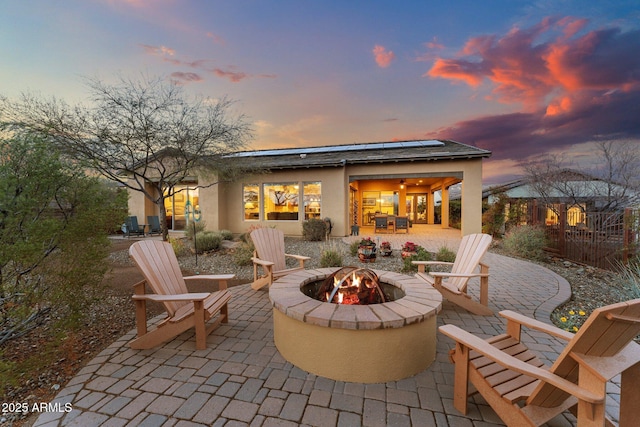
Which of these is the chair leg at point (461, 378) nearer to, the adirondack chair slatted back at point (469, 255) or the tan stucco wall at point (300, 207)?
the adirondack chair slatted back at point (469, 255)

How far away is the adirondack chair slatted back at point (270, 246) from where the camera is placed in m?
4.06

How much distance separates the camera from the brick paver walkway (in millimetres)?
1580

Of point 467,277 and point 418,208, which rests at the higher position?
point 418,208

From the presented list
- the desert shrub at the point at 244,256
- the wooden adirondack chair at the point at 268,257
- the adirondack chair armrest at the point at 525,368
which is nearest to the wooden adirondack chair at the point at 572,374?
the adirondack chair armrest at the point at 525,368

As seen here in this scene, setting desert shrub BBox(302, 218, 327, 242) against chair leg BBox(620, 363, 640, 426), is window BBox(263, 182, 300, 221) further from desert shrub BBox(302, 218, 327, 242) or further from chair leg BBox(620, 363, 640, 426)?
chair leg BBox(620, 363, 640, 426)

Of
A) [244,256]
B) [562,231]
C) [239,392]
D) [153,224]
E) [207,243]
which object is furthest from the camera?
[153,224]

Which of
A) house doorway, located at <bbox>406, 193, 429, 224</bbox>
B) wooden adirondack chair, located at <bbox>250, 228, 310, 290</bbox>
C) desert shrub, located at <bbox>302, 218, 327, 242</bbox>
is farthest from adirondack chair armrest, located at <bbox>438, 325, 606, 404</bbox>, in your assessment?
house doorway, located at <bbox>406, 193, 429, 224</bbox>

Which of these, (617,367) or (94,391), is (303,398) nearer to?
(94,391)

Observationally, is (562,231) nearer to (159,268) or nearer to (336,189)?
(336,189)

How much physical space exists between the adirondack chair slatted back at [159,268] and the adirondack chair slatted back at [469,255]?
3449 mm

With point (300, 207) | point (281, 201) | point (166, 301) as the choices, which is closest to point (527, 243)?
point (300, 207)

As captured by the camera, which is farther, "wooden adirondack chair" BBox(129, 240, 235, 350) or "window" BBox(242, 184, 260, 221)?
"window" BBox(242, 184, 260, 221)

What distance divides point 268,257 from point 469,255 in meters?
2.98

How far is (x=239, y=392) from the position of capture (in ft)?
5.98
